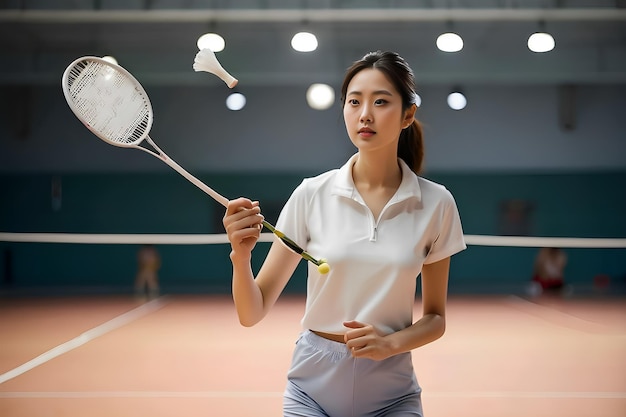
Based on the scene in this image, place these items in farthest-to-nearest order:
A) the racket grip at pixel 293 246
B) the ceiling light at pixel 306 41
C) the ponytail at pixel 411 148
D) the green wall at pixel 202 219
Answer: the green wall at pixel 202 219, the ceiling light at pixel 306 41, the ponytail at pixel 411 148, the racket grip at pixel 293 246

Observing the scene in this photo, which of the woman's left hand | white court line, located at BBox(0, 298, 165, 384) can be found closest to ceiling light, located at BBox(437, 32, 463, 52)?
white court line, located at BBox(0, 298, 165, 384)

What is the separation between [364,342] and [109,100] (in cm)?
105

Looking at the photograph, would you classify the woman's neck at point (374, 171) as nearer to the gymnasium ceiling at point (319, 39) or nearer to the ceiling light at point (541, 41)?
the ceiling light at point (541, 41)

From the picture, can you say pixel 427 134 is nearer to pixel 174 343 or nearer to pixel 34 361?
pixel 174 343

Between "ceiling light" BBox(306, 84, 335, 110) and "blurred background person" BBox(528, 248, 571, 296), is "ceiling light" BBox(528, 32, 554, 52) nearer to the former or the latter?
"ceiling light" BBox(306, 84, 335, 110)

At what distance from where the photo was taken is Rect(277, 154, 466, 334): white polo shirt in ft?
6.12

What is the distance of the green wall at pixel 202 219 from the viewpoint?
1456 centimetres

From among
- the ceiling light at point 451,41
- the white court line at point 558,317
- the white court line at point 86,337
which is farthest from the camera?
the ceiling light at point 451,41

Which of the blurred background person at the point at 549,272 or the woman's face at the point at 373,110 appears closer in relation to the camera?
the woman's face at the point at 373,110

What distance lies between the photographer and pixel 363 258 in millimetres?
1864

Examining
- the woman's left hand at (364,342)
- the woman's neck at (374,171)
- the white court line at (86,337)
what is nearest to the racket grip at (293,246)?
the woman's left hand at (364,342)

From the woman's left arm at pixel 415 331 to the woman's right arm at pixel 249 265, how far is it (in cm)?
29

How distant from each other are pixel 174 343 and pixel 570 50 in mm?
8015

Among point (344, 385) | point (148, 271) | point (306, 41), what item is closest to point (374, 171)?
point (344, 385)
